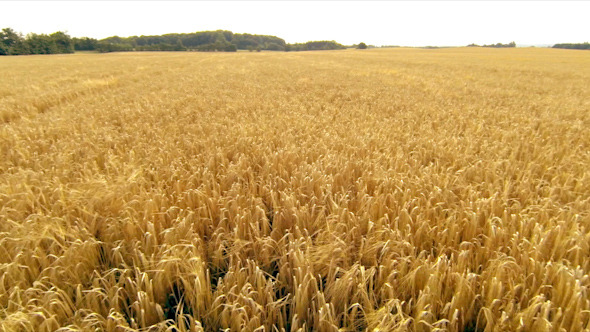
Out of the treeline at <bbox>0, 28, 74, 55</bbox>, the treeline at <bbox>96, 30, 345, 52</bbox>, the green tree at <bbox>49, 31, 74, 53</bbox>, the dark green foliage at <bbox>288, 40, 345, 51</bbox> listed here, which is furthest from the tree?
the dark green foliage at <bbox>288, 40, 345, 51</bbox>

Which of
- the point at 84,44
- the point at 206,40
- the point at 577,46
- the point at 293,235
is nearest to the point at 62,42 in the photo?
the point at 84,44

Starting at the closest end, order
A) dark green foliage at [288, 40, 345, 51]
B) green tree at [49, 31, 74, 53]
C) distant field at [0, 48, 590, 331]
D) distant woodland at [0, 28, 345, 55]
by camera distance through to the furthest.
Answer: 1. distant field at [0, 48, 590, 331]
2. distant woodland at [0, 28, 345, 55]
3. green tree at [49, 31, 74, 53]
4. dark green foliage at [288, 40, 345, 51]

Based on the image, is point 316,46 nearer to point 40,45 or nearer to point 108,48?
point 108,48

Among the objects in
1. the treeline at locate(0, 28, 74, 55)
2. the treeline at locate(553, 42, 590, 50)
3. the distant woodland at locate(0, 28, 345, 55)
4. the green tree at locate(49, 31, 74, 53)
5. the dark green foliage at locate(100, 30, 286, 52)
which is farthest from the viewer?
the dark green foliage at locate(100, 30, 286, 52)

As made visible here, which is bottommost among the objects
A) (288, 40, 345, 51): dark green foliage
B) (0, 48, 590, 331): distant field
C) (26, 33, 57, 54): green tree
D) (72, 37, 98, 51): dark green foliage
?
(0, 48, 590, 331): distant field

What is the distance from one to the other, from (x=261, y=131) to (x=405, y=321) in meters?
3.53

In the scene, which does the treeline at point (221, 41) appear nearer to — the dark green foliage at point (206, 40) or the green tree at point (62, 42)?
the dark green foliage at point (206, 40)

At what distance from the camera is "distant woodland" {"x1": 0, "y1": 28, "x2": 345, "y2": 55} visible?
73250 mm

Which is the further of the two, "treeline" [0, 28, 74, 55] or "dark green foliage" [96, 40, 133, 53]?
"dark green foliage" [96, 40, 133, 53]

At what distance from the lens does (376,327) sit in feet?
4.02

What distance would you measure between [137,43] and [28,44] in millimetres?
48669

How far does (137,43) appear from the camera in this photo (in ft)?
382

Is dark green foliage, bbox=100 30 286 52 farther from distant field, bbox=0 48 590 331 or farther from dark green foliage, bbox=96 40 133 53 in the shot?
distant field, bbox=0 48 590 331

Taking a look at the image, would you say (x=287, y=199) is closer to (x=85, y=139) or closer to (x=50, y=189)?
(x=50, y=189)
